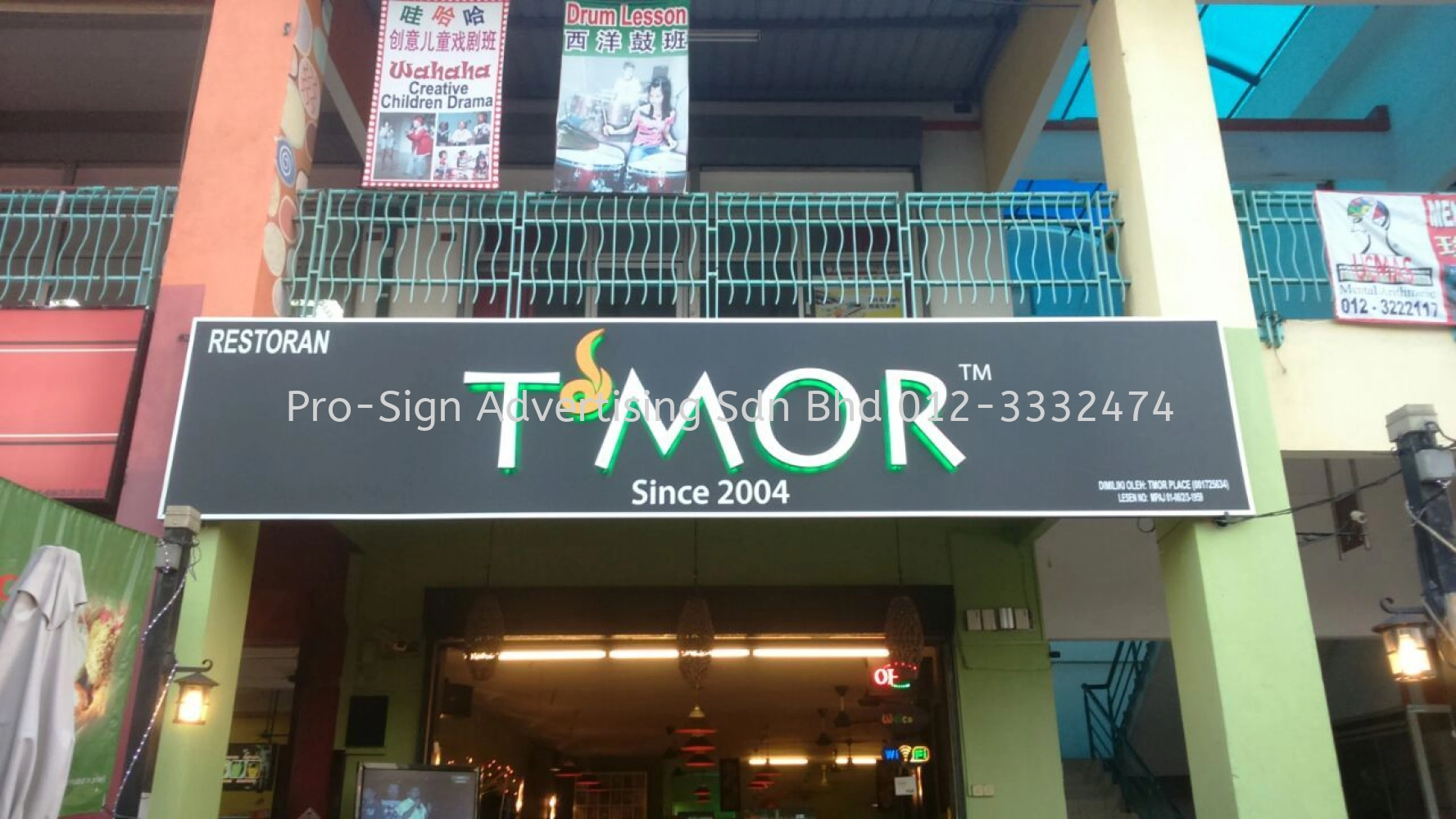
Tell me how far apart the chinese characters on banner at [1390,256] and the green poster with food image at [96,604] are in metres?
7.42

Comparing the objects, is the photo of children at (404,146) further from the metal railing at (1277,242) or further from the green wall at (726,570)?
the metal railing at (1277,242)

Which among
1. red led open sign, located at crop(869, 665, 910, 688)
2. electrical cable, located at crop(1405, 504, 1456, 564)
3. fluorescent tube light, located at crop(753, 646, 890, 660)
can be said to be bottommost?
red led open sign, located at crop(869, 665, 910, 688)

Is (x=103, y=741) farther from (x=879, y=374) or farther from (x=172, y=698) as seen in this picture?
(x=879, y=374)

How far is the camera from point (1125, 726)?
1248 cm

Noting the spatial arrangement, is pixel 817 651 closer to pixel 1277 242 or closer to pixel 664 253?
pixel 664 253

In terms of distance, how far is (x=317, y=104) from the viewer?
26.3 feet

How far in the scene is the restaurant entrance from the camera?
32.0 feet

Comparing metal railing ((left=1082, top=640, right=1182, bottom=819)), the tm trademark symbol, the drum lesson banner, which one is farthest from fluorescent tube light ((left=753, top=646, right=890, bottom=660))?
the drum lesson banner

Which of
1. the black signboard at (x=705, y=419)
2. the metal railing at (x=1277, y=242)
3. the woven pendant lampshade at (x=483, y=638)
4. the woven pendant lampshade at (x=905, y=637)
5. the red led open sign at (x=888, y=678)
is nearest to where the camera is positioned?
the black signboard at (x=705, y=419)

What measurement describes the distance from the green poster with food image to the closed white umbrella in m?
0.55

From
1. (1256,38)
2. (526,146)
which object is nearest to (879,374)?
(526,146)

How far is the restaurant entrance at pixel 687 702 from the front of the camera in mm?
9758

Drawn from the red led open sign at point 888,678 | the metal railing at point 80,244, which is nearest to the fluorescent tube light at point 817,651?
the red led open sign at point 888,678

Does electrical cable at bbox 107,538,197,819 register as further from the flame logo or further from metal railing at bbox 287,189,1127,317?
the flame logo
